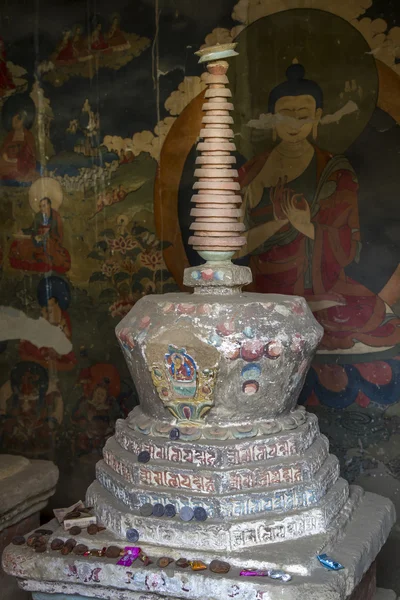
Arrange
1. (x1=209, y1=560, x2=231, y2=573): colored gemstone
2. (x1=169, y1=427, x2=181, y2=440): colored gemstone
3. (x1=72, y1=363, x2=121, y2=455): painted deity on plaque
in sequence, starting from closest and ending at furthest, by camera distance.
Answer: (x1=209, y1=560, x2=231, y2=573): colored gemstone, (x1=169, y1=427, x2=181, y2=440): colored gemstone, (x1=72, y1=363, x2=121, y2=455): painted deity on plaque

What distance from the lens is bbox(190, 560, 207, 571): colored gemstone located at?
410 centimetres

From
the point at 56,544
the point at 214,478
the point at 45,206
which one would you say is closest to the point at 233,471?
the point at 214,478

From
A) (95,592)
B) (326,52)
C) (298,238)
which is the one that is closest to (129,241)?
(298,238)

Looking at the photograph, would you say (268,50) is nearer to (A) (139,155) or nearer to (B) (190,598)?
(A) (139,155)

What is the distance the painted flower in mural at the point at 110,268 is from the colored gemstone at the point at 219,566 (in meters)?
3.15

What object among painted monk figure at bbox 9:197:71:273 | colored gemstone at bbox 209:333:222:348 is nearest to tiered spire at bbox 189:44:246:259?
colored gemstone at bbox 209:333:222:348

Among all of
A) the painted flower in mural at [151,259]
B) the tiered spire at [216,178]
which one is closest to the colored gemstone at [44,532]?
the tiered spire at [216,178]

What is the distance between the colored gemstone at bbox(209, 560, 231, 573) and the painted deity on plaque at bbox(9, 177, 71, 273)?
11.3 ft

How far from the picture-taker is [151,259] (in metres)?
6.71

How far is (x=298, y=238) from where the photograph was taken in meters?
6.22

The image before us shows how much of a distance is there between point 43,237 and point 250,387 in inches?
127

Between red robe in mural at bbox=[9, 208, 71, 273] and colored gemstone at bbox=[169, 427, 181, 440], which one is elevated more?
red robe in mural at bbox=[9, 208, 71, 273]

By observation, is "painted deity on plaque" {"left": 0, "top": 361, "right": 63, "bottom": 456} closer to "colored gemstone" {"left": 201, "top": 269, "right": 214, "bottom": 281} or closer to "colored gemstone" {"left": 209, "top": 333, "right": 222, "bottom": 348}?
"colored gemstone" {"left": 201, "top": 269, "right": 214, "bottom": 281}

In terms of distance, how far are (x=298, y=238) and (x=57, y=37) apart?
241 cm
